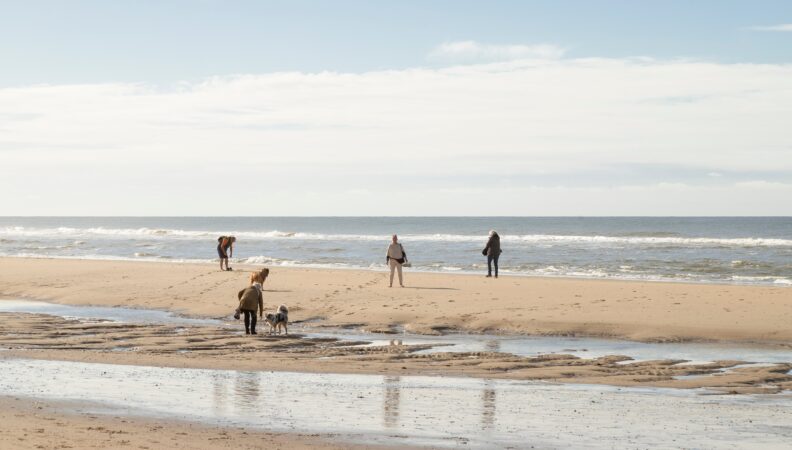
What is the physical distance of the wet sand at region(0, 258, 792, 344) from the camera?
1903 centimetres

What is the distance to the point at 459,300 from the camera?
22953 mm

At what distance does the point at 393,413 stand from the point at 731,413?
3792mm

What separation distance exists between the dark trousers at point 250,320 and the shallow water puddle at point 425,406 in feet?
14.0

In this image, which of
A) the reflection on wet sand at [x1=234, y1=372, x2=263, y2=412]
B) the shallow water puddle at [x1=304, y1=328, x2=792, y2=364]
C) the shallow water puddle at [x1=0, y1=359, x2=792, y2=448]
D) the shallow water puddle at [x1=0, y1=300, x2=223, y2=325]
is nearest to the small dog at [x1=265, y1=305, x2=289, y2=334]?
the shallow water puddle at [x1=304, y1=328, x2=792, y2=364]

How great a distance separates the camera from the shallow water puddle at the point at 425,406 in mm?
9367

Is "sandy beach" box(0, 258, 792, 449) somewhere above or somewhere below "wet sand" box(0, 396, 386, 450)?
above

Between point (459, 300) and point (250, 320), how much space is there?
672cm

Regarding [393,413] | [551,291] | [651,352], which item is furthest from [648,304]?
[393,413]

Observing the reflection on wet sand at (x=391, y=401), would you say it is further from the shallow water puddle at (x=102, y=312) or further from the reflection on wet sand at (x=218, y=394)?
the shallow water puddle at (x=102, y=312)

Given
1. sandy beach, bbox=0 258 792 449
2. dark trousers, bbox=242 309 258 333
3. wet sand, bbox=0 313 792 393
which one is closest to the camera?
sandy beach, bbox=0 258 792 449

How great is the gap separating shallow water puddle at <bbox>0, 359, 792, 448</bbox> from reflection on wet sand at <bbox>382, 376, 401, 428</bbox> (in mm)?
12

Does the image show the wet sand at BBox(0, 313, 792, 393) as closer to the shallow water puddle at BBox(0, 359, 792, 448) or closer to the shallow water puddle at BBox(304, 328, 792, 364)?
the shallow water puddle at BBox(304, 328, 792, 364)

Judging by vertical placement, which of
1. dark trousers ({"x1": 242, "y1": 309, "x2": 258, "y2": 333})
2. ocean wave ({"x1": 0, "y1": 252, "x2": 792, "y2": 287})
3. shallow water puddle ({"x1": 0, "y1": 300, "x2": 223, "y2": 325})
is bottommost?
shallow water puddle ({"x1": 0, "y1": 300, "x2": 223, "y2": 325})

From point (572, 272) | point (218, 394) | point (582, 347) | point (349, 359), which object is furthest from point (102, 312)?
point (572, 272)
